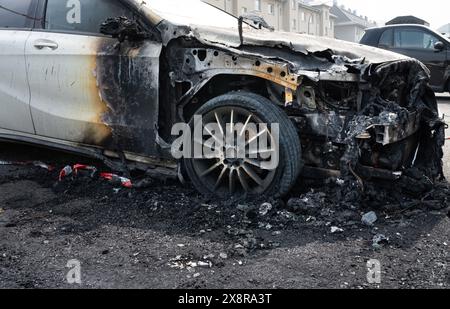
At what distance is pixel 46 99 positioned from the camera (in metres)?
4.09

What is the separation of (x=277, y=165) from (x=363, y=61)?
880mm

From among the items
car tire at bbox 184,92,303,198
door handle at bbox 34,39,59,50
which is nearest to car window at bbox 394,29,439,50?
car tire at bbox 184,92,303,198

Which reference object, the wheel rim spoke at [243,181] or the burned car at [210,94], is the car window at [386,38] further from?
the wheel rim spoke at [243,181]

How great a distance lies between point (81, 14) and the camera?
3969 mm

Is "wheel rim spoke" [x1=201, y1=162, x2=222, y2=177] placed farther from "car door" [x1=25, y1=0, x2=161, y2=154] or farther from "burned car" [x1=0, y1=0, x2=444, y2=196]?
"car door" [x1=25, y1=0, x2=161, y2=154]

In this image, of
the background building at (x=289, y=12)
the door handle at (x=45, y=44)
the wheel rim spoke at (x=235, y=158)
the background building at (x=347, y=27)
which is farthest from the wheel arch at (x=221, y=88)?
the background building at (x=347, y=27)

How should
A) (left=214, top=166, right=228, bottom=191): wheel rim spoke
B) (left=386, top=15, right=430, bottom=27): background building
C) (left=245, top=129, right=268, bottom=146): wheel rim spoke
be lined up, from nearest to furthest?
1. (left=245, top=129, right=268, bottom=146): wheel rim spoke
2. (left=214, top=166, right=228, bottom=191): wheel rim spoke
3. (left=386, top=15, right=430, bottom=27): background building

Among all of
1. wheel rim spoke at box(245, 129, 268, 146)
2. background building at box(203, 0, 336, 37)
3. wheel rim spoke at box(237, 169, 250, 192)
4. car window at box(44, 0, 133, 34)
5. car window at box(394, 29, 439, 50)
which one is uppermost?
background building at box(203, 0, 336, 37)

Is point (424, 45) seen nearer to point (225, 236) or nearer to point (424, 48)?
point (424, 48)

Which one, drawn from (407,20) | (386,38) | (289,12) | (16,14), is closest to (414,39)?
(386,38)

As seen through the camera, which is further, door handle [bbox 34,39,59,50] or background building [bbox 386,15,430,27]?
background building [bbox 386,15,430,27]

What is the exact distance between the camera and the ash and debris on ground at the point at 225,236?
2484 millimetres

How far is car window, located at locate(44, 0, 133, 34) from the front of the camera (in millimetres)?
3846

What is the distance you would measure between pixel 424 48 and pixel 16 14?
9.18 m
